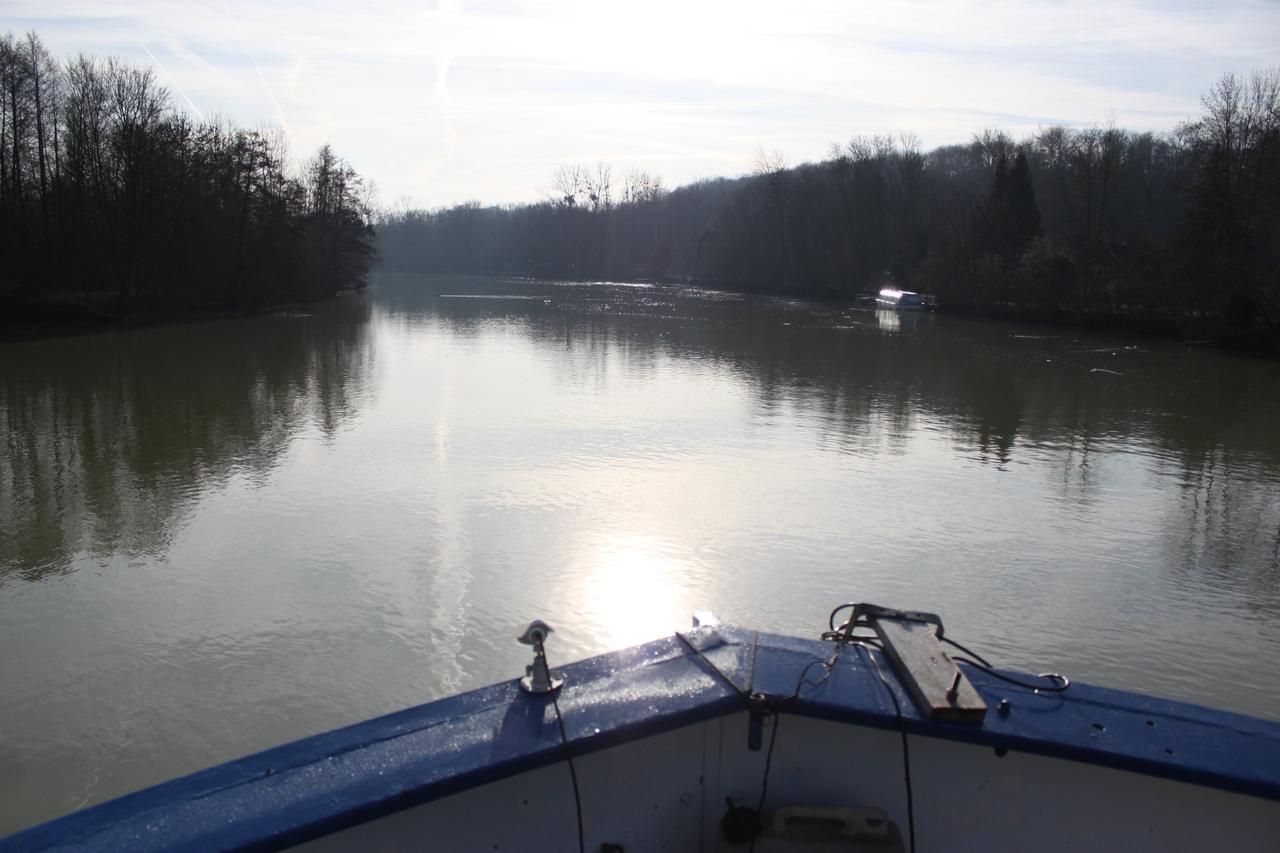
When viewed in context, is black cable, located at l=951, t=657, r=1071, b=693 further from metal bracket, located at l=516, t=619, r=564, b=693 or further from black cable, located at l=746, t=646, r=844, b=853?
metal bracket, located at l=516, t=619, r=564, b=693

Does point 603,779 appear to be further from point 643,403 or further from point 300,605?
point 643,403

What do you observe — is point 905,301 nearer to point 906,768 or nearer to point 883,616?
point 883,616

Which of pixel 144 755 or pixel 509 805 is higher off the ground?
pixel 509 805

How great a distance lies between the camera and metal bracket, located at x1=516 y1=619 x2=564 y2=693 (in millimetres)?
2496

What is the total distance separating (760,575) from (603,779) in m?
4.60

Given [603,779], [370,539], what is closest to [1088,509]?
[370,539]

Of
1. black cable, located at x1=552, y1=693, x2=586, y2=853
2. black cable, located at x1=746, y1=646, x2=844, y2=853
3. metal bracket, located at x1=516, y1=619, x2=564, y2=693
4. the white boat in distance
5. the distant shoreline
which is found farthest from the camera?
the white boat in distance

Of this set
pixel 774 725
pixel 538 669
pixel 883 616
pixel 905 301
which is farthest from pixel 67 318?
pixel 905 301

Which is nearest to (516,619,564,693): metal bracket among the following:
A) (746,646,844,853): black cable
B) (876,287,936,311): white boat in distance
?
(746,646,844,853): black cable

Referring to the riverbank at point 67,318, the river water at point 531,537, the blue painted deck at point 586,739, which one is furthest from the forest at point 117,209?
the blue painted deck at point 586,739

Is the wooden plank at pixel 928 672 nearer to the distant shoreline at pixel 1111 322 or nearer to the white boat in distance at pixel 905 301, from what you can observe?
the distant shoreline at pixel 1111 322

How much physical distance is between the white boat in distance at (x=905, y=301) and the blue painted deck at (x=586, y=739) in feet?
154

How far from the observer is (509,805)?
7.68ft

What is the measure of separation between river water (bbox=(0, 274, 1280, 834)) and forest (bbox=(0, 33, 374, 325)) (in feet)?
48.5
